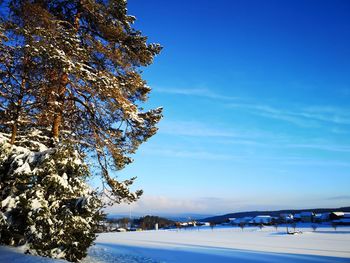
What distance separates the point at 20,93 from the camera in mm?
11156

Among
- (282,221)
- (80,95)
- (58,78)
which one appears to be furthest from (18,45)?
(282,221)

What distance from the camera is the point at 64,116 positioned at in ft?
42.7

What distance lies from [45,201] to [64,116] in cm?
478

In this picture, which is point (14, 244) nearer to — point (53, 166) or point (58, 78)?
point (53, 166)

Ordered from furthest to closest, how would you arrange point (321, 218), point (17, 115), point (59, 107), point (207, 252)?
point (321, 218) → point (207, 252) → point (59, 107) → point (17, 115)

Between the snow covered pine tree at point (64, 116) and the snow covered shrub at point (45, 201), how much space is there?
0.02 m

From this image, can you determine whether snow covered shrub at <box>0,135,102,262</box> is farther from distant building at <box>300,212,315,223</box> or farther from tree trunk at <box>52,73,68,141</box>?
distant building at <box>300,212,315,223</box>

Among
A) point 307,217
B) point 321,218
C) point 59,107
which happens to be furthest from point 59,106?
point 307,217

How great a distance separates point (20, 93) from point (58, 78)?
123cm

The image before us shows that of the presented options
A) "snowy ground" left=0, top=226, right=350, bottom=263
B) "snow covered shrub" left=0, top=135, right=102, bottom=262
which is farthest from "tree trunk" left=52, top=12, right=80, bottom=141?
"snowy ground" left=0, top=226, right=350, bottom=263

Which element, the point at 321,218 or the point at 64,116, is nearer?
the point at 64,116

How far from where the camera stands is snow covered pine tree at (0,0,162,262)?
8.96 m

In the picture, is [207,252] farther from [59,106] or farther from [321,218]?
[321,218]

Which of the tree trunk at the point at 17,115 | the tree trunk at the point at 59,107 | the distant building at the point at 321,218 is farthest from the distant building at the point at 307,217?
the tree trunk at the point at 17,115
